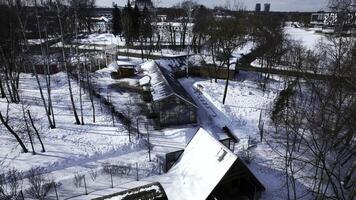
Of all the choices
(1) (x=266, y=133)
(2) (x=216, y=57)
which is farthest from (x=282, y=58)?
(1) (x=266, y=133)

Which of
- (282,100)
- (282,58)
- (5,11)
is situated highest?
(5,11)

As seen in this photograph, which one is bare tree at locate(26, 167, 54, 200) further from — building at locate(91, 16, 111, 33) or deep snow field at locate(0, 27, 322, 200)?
building at locate(91, 16, 111, 33)

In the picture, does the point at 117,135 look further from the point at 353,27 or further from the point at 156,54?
the point at 156,54

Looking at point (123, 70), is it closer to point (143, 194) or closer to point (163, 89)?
point (163, 89)

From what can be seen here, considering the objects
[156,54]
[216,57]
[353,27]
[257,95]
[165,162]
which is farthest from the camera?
[156,54]

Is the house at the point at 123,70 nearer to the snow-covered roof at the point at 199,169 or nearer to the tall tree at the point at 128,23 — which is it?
the tall tree at the point at 128,23

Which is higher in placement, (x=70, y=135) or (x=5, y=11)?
(x=5, y=11)

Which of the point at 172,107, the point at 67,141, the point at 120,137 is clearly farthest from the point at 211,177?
the point at 67,141
